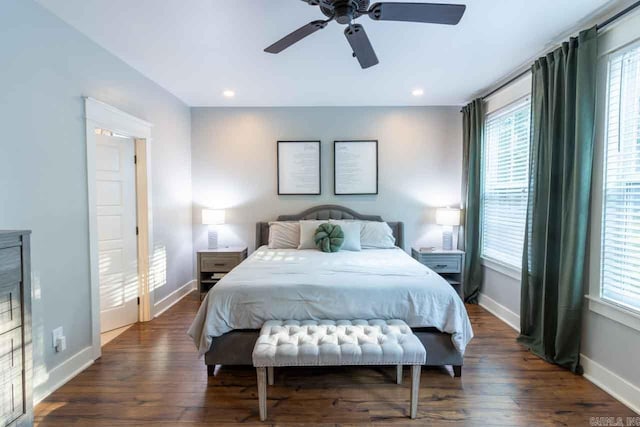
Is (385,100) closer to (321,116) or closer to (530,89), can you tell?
(321,116)

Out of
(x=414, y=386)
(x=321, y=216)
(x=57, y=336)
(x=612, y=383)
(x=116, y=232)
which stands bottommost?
(x=612, y=383)

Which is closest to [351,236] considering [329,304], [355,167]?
[355,167]

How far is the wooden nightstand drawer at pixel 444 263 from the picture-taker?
13.0ft

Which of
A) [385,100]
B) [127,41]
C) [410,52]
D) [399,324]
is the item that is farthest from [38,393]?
[385,100]

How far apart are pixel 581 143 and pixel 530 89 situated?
101 cm

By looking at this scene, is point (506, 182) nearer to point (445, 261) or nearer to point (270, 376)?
point (445, 261)

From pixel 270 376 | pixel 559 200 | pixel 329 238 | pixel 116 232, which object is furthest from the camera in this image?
pixel 329 238

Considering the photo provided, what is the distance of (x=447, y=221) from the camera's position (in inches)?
163

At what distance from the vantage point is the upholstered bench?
1.85 meters

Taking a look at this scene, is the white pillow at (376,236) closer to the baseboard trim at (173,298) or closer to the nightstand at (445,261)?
the nightstand at (445,261)

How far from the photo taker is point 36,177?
6.89 feet

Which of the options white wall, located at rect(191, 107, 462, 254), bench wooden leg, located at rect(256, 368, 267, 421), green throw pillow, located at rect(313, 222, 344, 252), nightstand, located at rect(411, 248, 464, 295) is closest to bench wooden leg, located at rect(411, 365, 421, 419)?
bench wooden leg, located at rect(256, 368, 267, 421)

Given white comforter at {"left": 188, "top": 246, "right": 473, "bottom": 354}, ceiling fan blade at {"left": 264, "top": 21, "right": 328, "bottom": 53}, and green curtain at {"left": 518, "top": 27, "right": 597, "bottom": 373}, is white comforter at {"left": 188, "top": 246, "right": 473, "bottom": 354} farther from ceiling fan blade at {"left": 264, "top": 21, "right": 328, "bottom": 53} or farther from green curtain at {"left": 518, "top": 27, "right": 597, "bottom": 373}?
ceiling fan blade at {"left": 264, "top": 21, "right": 328, "bottom": 53}

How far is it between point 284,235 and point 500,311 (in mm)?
2711
